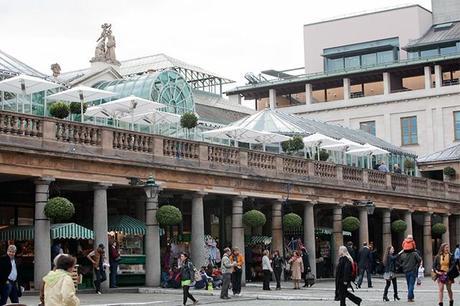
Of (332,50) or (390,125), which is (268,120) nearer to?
(390,125)

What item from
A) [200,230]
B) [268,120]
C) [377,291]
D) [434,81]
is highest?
[434,81]

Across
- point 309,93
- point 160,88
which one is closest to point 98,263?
point 160,88

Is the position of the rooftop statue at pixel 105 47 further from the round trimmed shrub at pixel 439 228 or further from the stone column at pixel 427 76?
the stone column at pixel 427 76

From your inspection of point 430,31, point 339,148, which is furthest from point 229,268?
point 430,31

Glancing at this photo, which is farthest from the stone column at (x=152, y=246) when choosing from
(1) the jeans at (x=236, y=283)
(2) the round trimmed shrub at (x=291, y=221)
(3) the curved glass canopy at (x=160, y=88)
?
(3) the curved glass canopy at (x=160, y=88)

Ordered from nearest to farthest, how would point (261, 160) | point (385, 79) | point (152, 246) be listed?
point (152, 246), point (261, 160), point (385, 79)

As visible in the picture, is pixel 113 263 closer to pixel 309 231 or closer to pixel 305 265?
pixel 305 265

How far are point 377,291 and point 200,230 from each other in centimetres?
674

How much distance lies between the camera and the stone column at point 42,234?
2591cm

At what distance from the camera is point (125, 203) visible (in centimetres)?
3375

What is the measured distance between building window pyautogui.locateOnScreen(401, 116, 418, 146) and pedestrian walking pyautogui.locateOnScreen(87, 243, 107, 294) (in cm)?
5211

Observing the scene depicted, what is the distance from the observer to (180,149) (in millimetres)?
31406

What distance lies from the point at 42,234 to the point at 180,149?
696cm

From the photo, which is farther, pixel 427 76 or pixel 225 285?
pixel 427 76
